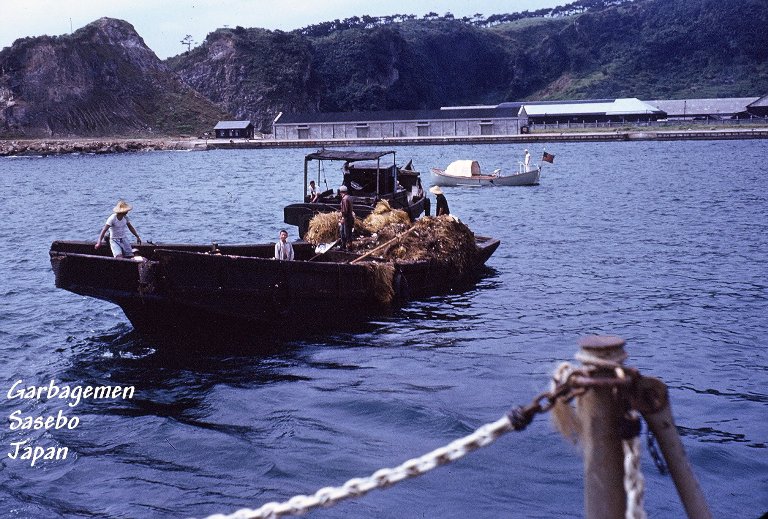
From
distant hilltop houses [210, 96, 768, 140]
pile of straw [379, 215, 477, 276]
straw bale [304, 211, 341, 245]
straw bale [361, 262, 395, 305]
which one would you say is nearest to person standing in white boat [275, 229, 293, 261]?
straw bale [361, 262, 395, 305]

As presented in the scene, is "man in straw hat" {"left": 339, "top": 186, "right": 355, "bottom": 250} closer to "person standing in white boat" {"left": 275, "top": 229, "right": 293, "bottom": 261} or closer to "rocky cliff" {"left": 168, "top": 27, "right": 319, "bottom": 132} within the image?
"person standing in white boat" {"left": 275, "top": 229, "right": 293, "bottom": 261}

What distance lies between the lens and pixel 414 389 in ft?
45.1

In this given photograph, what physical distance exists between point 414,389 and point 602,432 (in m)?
10.4

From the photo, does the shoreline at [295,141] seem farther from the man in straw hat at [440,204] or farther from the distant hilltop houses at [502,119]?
the man in straw hat at [440,204]

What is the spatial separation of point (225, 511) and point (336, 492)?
20.1ft

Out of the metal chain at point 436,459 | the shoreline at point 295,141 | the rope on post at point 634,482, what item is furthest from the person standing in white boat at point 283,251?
the shoreline at point 295,141

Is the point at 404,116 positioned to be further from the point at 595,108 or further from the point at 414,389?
the point at 414,389

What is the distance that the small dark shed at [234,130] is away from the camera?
14312 cm

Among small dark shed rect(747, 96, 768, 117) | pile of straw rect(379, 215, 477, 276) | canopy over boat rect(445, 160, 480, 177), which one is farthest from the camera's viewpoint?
small dark shed rect(747, 96, 768, 117)

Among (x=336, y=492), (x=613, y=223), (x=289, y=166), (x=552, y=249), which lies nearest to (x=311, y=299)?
(x=336, y=492)

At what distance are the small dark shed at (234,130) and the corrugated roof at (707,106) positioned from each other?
73.9m

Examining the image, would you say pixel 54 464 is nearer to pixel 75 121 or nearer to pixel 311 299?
pixel 311 299

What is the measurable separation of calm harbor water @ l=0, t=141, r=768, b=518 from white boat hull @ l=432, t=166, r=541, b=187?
25524mm

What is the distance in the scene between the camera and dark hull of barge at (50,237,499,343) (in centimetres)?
1522
